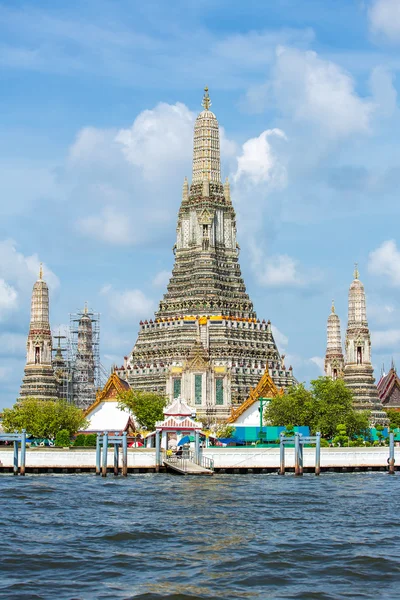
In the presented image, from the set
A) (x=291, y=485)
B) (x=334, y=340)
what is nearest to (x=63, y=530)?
(x=291, y=485)

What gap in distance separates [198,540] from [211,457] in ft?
117

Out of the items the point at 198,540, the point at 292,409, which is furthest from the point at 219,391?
the point at 198,540

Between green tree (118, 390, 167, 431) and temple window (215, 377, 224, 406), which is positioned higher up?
temple window (215, 377, 224, 406)

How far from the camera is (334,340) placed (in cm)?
15975

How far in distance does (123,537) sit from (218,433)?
60894 millimetres

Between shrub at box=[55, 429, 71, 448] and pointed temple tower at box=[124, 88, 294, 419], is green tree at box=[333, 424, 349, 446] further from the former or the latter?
pointed temple tower at box=[124, 88, 294, 419]

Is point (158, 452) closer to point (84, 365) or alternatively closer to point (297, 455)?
point (297, 455)

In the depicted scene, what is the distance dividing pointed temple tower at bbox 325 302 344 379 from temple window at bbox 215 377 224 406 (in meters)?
28.7

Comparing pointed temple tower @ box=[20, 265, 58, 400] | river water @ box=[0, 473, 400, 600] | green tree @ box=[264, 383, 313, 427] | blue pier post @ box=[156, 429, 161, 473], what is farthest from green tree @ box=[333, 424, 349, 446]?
pointed temple tower @ box=[20, 265, 58, 400]

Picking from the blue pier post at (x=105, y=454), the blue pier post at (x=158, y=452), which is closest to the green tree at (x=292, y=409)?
the blue pier post at (x=158, y=452)

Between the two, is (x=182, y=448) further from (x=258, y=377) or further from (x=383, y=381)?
(x=383, y=381)

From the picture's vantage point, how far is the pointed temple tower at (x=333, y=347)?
15562 centimetres

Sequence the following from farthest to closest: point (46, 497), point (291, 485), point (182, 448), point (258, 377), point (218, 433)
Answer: point (258, 377) → point (218, 433) → point (182, 448) → point (291, 485) → point (46, 497)

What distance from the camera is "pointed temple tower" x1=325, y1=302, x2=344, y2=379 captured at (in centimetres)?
15562
